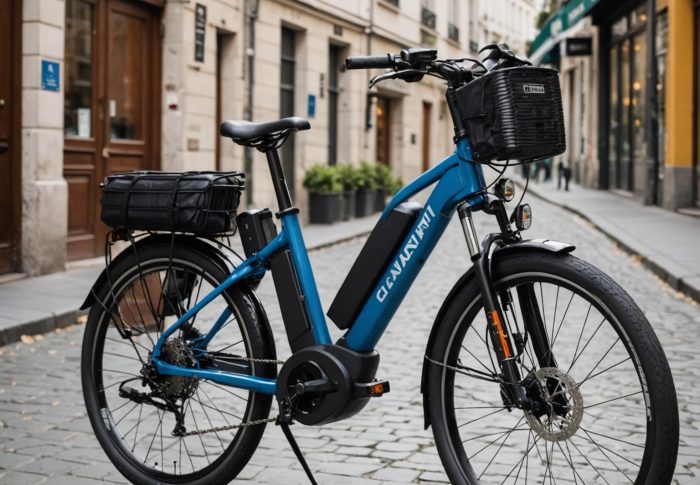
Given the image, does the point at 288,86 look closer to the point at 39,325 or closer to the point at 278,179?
the point at 39,325

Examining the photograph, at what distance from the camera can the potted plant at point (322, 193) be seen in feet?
57.8

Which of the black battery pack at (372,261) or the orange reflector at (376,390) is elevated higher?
the black battery pack at (372,261)

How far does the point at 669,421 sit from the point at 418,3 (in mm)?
25770

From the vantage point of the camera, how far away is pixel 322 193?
17.5m

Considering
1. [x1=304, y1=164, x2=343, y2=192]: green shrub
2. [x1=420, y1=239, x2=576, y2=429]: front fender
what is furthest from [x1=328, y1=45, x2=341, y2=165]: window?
[x1=420, y1=239, x2=576, y2=429]: front fender

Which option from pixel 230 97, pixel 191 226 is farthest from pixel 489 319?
pixel 230 97

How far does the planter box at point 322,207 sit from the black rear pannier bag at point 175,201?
45.6 ft

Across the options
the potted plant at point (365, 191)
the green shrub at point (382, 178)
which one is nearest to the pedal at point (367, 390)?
the potted plant at point (365, 191)

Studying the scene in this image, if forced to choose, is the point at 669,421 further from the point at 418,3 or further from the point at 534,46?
the point at 534,46

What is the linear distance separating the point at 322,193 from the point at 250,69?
2779mm

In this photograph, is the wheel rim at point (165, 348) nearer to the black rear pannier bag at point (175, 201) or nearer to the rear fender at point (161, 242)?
the rear fender at point (161, 242)

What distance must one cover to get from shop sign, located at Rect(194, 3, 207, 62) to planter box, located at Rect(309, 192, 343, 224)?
15.3 feet

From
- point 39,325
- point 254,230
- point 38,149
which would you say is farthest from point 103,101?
point 254,230

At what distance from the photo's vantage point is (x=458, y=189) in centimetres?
307
